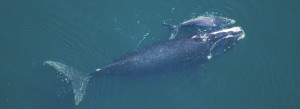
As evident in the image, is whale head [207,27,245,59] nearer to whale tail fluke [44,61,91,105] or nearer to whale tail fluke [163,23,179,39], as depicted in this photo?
whale tail fluke [163,23,179,39]

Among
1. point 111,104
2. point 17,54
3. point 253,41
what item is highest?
point 253,41

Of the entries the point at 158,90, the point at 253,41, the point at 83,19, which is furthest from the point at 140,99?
the point at 253,41

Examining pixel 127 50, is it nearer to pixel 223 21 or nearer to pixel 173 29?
pixel 173 29

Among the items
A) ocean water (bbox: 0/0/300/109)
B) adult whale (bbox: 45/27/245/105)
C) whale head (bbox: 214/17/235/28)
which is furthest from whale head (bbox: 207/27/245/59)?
ocean water (bbox: 0/0/300/109)

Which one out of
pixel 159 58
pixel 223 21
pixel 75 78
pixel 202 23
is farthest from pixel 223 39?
pixel 75 78

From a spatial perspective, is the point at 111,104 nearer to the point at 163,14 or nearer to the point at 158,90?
the point at 158,90

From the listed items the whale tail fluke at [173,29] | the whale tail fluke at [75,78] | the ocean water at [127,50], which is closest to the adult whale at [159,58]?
the whale tail fluke at [75,78]

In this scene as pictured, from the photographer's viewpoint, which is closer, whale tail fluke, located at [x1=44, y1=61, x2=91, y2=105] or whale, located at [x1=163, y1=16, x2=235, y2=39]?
whale tail fluke, located at [x1=44, y1=61, x2=91, y2=105]
